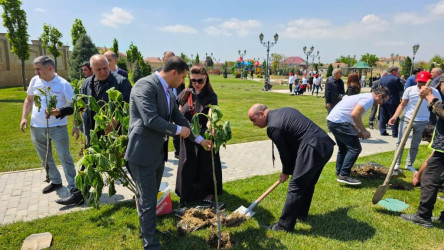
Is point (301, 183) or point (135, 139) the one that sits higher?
point (135, 139)

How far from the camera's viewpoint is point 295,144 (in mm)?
3613

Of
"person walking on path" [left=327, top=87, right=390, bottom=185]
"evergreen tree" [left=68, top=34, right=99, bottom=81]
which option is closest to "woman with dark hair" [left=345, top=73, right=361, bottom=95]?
"person walking on path" [left=327, top=87, right=390, bottom=185]

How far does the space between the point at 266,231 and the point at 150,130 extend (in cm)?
192

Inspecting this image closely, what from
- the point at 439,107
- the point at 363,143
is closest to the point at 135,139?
the point at 439,107

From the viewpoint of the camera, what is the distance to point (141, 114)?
109 inches

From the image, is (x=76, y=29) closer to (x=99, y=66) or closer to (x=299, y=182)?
(x=99, y=66)

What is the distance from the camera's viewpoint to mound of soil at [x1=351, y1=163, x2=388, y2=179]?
5.49 m

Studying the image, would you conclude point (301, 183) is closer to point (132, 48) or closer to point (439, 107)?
point (439, 107)

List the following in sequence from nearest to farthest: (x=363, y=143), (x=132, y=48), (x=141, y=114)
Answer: (x=141, y=114) → (x=363, y=143) → (x=132, y=48)

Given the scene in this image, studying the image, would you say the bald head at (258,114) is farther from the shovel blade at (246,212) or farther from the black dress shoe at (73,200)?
the black dress shoe at (73,200)

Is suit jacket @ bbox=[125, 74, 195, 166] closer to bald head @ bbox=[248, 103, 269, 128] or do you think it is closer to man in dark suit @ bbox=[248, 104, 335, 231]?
bald head @ bbox=[248, 103, 269, 128]

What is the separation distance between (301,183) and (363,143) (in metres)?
5.73

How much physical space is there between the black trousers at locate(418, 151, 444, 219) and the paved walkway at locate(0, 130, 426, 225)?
2.70 metres

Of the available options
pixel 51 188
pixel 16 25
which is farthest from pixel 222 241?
pixel 16 25
